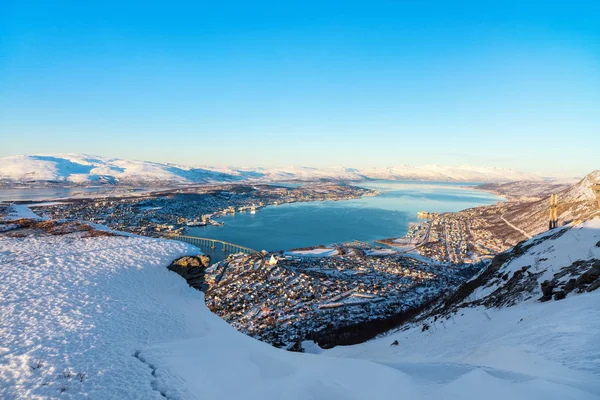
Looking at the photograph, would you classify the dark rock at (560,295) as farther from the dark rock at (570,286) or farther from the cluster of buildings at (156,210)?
the cluster of buildings at (156,210)

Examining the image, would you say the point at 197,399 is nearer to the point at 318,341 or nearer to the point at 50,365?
the point at 50,365

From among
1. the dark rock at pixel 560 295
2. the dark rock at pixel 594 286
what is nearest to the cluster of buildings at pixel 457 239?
the dark rock at pixel 560 295

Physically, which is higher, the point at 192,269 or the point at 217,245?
the point at 192,269

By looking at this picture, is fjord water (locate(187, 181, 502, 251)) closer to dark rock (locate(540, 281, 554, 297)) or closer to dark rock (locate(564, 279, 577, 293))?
dark rock (locate(540, 281, 554, 297))

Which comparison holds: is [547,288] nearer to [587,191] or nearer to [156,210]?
[587,191]

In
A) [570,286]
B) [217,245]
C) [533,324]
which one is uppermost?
[570,286]

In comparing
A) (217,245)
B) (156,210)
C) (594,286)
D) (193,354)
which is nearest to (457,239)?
(217,245)
